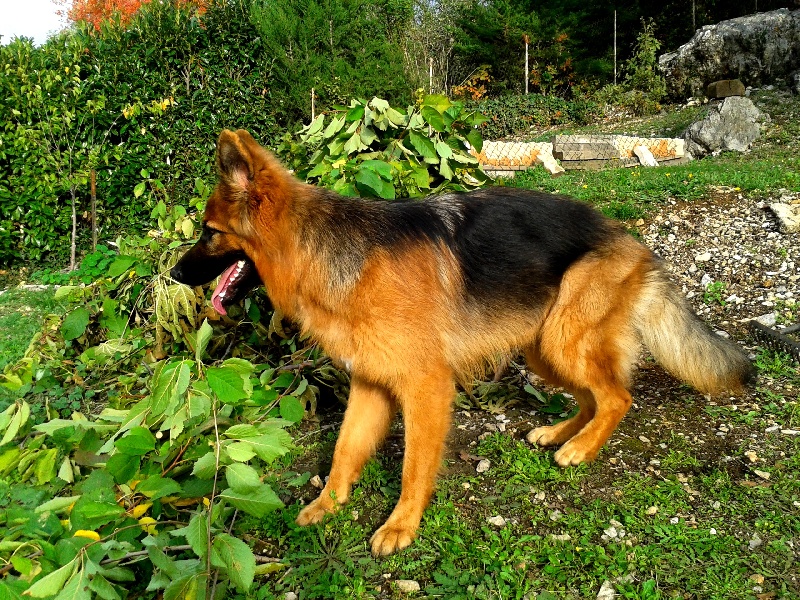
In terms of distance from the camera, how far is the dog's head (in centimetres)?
332

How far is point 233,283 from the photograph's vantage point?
3.76 metres

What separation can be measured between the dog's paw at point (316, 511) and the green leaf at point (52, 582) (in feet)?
4.36

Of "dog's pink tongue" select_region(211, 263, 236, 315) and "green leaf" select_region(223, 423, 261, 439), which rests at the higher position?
"dog's pink tongue" select_region(211, 263, 236, 315)

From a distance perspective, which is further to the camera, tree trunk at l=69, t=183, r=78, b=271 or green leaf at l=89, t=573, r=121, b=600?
tree trunk at l=69, t=183, r=78, b=271

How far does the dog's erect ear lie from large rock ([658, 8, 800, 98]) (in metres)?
18.2

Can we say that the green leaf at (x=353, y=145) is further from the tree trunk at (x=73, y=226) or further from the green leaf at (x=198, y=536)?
the tree trunk at (x=73, y=226)

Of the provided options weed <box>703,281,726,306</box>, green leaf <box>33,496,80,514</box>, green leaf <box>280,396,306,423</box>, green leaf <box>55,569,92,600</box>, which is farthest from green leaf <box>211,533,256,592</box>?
weed <box>703,281,726,306</box>

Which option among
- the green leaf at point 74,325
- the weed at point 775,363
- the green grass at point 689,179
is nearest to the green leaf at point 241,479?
the green leaf at point 74,325

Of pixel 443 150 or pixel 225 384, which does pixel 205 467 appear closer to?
pixel 225 384

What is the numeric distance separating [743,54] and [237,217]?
19241 mm

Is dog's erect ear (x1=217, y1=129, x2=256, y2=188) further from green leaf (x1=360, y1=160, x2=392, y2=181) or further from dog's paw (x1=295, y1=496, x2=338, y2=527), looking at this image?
dog's paw (x1=295, y1=496, x2=338, y2=527)

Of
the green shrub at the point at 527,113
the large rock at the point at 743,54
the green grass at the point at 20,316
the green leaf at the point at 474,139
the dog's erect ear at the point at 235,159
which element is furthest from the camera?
the green shrub at the point at 527,113

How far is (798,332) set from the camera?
5.13 m

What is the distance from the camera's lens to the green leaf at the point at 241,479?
282 centimetres
